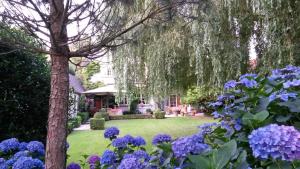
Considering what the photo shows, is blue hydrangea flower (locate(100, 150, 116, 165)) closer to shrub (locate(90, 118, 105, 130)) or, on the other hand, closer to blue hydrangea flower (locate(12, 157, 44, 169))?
blue hydrangea flower (locate(12, 157, 44, 169))

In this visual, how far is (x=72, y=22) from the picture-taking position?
2508mm

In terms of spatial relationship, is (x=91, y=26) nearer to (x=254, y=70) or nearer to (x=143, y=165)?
A: (x=143, y=165)

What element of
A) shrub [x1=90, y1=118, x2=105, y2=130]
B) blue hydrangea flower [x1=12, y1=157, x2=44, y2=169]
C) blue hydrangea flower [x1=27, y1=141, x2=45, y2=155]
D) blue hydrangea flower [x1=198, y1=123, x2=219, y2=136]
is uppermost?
blue hydrangea flower [x1=198, y1=123, x2=219, y2=136]

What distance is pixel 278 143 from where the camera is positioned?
1.19 meters

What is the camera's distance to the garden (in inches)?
65.6

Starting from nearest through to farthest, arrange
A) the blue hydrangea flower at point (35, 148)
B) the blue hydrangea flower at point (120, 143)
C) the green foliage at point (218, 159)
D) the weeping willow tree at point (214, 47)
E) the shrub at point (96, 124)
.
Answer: the green foliage at point (218, 159)
the blue hydrangea flower at point (120, 143)
the blue hydrangea flower at point (35, 148)
the weeping willow tree at point (214, 47)
the shrub at point (96, 124)

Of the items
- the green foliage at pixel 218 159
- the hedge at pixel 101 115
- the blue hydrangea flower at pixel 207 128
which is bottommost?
the hedge at pixel 101 115

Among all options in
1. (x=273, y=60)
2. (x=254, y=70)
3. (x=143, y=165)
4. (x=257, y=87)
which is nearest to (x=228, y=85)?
(x=257, y=87)

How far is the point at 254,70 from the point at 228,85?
6116mm

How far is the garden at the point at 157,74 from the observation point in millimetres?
1665

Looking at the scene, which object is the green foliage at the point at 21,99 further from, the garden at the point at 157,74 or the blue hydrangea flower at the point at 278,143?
the blue hydrangea flower at the point at 278,143

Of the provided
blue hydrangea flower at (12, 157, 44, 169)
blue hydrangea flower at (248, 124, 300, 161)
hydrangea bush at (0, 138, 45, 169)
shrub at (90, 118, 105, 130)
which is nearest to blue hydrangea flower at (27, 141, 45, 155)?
hydrangea bush at (0, 138, 45, 169)

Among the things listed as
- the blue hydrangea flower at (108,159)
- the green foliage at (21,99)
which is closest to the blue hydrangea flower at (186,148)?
the blue hydrangea flower at (108,159)

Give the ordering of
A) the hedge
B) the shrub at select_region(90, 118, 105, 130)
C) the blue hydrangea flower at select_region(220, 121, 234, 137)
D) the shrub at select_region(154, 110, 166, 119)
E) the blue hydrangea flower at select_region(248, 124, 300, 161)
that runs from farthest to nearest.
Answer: the shrub at select_region(154, 110, 166, 119), the hedge, the shrub at select_region(90, 118, 105, 130), the blue hydrangea flower at select_region(220, 121, 234, 137), the blue hydrangea flower at select_region(248, 124, 300, 161)
